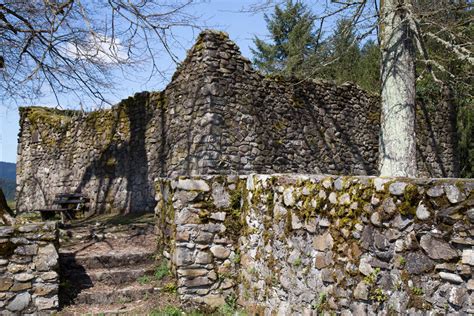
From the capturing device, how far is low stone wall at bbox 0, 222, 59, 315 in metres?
5.58

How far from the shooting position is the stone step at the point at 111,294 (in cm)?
605

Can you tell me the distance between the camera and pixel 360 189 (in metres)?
3.39

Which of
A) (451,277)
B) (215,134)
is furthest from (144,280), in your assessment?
(451,277)

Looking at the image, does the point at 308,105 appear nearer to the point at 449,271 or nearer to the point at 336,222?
the point at 336,222

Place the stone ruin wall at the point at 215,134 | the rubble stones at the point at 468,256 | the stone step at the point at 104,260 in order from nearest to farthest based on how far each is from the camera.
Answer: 1. the rubble stones at the point at 468,256
2. the stone step at the point at 104,260
3. the stone ruin wall at the point at 215,134

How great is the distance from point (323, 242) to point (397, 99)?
4711 millimetres

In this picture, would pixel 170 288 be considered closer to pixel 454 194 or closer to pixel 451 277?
pixel 451 277

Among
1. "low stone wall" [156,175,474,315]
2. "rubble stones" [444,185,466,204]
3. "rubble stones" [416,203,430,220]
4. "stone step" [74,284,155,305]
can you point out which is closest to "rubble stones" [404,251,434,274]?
"low stone wall" [156,175,474,315]

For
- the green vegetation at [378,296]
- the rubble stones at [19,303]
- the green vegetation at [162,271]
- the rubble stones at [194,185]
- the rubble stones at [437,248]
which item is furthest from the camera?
the green vegetation at [162,271]

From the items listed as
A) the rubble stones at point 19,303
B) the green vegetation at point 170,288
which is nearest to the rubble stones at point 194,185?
the green vegetation at point 170,288

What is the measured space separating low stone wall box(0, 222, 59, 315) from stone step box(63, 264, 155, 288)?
0.71 m

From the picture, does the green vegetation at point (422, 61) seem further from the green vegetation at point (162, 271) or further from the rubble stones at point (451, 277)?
the green vegetation at point (162, 271)

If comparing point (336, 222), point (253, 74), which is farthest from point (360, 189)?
point (253, 74)

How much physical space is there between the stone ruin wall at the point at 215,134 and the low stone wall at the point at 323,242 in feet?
10.7
